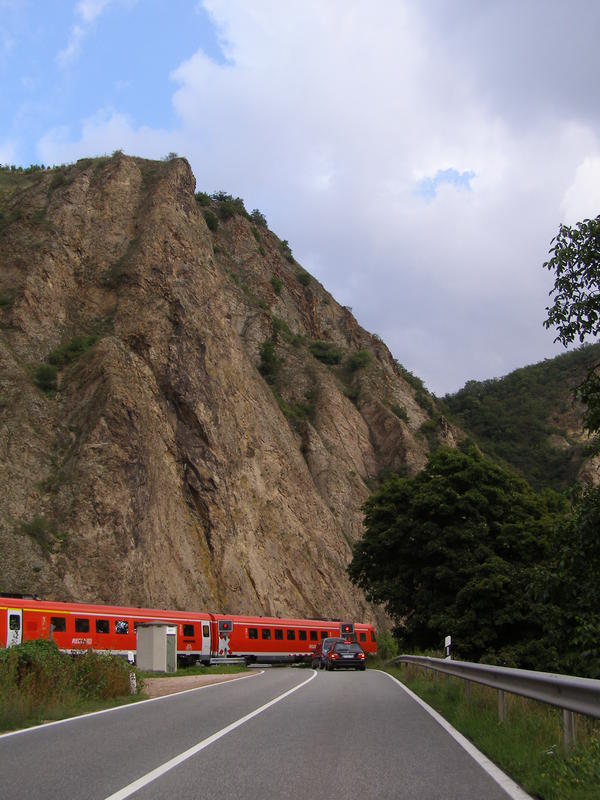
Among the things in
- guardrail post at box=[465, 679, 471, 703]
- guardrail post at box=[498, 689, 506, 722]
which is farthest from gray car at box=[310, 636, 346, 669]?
guardrail post at box=[498, 689, 506, 722]

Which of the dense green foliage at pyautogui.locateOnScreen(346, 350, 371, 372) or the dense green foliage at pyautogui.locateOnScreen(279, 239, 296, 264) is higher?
the dense green foliage at pyautogui.locateOnScreen(279, 239, 296, 264)

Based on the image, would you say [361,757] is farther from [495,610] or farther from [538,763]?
[495,610]

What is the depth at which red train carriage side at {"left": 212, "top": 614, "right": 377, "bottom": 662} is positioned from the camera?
36.9 meters

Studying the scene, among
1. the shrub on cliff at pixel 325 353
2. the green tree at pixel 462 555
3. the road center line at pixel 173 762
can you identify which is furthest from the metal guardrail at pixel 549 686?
the shrub on cliff at pixel 325 353

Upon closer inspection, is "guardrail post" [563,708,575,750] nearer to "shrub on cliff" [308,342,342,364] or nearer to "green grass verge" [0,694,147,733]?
"green grass verge" [0,694,147,733]

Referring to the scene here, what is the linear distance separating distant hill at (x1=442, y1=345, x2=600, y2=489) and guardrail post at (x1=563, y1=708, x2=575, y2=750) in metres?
71.3

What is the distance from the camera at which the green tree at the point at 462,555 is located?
2975 cm

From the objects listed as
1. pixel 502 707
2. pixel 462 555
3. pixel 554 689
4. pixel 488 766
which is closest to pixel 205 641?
pixel 462 555

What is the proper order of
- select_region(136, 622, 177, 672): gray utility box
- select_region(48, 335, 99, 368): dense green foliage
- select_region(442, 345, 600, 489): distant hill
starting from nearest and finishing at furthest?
1. select_region(136, 622, 177, 672): gray utility box
2. select_region(48, 335, 99, 368): dense green foliage
3. select_region(442, 345, 600, 489): distant hill

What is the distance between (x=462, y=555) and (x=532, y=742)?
25.2 meters

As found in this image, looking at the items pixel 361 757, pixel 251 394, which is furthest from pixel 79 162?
pixel 361 757

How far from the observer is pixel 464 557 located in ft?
107

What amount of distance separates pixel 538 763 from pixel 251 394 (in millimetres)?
49273

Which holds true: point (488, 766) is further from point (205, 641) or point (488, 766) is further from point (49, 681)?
point (205, 641)
